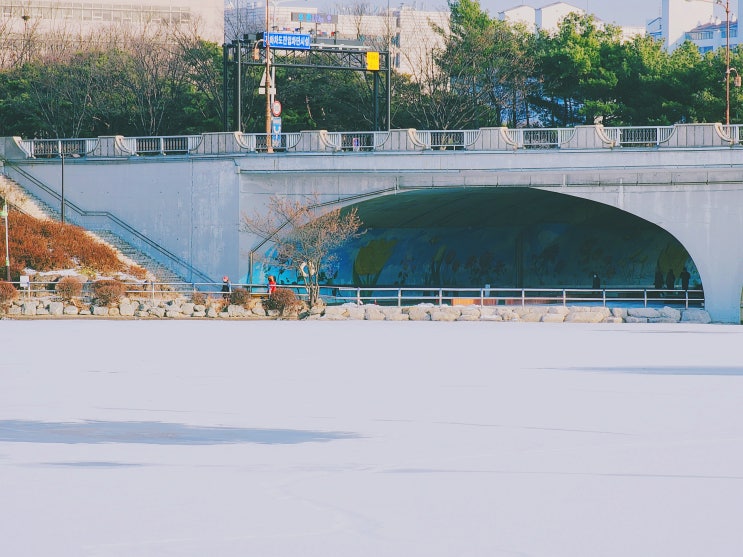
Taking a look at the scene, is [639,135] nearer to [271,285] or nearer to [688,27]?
[271,285]

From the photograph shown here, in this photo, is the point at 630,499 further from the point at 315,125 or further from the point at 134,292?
the point at 315,125

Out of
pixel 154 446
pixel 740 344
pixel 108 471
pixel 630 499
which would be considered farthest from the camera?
pixel 740 344

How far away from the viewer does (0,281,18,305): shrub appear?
47.9 meters

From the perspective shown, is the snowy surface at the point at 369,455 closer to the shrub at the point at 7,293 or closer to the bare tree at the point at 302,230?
the shrub at the point at 7,293

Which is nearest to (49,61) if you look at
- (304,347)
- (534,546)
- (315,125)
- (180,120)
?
(180,120)

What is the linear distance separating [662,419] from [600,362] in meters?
10.0

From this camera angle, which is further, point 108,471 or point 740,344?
point 740,344

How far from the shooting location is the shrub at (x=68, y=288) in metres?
49.4

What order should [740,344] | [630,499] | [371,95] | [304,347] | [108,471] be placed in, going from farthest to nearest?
[371,95], [740,344], [304,347], [108,471], [630,499]

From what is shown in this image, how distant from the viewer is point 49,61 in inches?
3494

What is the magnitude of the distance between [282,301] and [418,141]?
9501mm

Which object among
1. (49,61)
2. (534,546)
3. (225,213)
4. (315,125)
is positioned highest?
(49,61)

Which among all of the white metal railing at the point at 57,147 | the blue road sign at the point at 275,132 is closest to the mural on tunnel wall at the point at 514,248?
the blue road sign at the point at 275,132

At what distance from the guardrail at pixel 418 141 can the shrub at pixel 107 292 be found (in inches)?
384
